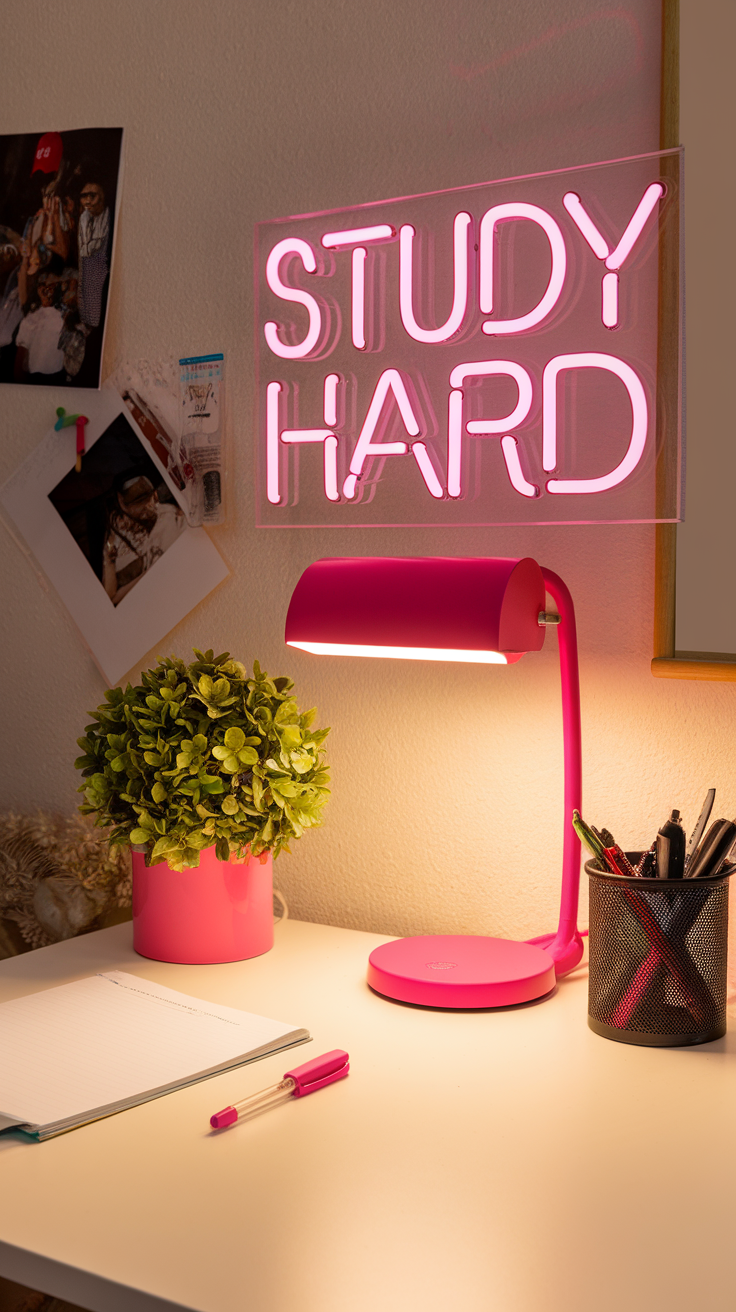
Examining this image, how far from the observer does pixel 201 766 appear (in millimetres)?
1035

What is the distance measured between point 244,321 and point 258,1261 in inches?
39.9

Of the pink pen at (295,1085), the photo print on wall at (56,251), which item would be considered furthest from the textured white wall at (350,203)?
the pink pen at (295,1085)

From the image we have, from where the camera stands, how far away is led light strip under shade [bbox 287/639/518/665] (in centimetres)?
94

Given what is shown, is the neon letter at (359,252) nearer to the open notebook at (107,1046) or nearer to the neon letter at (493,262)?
the neon letter at (493,262)

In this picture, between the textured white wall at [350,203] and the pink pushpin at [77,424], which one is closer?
the textured white wall at [350,203]

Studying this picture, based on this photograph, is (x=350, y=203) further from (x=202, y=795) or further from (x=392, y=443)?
(x=202, y=795)

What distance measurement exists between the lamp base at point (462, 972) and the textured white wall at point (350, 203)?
0.37ft

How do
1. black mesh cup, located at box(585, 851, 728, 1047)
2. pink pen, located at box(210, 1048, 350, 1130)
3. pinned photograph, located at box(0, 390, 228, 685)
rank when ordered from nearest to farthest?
pink pen, located at box(210, 1048, 350, 1130), black mesh cup, located at box(585, 851, 728, 1047), pinned photograph, located at box(0, 390, 228, 685)

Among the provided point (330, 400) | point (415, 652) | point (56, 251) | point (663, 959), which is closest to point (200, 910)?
point (415, 652)

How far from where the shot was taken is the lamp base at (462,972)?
957 mm

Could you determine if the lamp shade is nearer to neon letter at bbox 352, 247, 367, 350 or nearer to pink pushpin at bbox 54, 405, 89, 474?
neon letter at bbox 352, 247, 367, 350

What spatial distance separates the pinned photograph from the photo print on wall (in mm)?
88

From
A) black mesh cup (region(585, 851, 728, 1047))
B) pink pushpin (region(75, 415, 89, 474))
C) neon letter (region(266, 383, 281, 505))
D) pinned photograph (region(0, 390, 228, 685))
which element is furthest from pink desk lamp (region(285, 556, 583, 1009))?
pink pushpin (region(75, 415, 89, 474))

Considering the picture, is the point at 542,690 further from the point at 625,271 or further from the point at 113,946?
the point at 113,946
